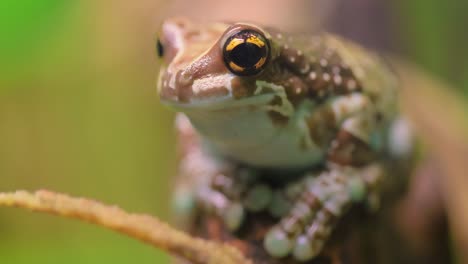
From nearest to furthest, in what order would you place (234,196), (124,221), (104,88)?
(124,221) < (234,196) < (104,88)

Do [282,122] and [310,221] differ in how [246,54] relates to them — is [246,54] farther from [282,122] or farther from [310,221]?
[310,221]

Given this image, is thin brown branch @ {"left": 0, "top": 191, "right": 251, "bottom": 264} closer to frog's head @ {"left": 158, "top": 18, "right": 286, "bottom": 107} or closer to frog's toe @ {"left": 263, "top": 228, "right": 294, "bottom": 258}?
frog's toe @ {"left": 263, "top": 228, "right": 294, "bottom": 258}

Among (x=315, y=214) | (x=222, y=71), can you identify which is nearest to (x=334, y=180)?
(x=315, y=214)

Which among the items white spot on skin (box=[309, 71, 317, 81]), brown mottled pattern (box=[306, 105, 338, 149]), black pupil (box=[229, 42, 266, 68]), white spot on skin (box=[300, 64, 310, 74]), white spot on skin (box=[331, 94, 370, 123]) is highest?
black pupil (box=[229, 42, 266, 68])

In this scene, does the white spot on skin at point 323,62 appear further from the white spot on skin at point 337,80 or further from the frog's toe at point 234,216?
the frog's toe at point 234,216

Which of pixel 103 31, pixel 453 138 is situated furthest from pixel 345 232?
pixel 103 31

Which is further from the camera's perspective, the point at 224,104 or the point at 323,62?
the point at 323,62

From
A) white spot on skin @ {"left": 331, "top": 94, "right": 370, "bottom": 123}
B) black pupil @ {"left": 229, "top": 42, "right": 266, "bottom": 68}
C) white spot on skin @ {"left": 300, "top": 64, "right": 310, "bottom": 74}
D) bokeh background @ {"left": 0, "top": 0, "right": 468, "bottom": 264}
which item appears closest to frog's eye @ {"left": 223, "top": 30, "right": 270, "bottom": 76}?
black pupil @ {"left": 229, "top": 42, "right": 266, "bottom": 68}

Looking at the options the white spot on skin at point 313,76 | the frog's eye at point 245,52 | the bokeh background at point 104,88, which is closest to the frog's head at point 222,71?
the frog's eye at point 245,52
